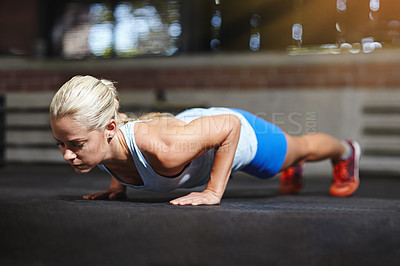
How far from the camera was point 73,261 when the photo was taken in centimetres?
84

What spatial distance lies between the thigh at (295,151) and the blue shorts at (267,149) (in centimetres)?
3

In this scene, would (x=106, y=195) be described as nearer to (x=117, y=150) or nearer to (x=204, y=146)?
(x=117, y=150)

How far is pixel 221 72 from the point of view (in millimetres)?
3396

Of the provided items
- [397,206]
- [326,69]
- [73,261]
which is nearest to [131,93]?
[326,69]

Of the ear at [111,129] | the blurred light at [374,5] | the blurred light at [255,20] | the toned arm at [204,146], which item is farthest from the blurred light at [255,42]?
the ear at [111,129]

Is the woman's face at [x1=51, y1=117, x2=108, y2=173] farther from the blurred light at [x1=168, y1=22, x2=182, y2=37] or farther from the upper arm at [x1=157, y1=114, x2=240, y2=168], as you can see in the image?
the blurred light at [x1=168, y1=22, x2=182, y2=37]

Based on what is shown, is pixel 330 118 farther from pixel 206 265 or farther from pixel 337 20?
pixel 206 265

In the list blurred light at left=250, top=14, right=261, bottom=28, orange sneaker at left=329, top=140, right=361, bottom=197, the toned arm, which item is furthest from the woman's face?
blurred light at left=250, top=14, right=261, bottom=28

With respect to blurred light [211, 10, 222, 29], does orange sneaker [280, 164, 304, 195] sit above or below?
below

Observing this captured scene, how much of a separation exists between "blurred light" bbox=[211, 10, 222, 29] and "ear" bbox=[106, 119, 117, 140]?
2422mm

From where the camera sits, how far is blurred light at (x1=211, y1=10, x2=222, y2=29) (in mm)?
3477

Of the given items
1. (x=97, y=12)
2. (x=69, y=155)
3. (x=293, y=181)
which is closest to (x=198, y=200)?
(x=69, y=155)

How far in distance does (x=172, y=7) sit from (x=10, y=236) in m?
2.92

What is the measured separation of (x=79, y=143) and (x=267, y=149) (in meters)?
0.75
